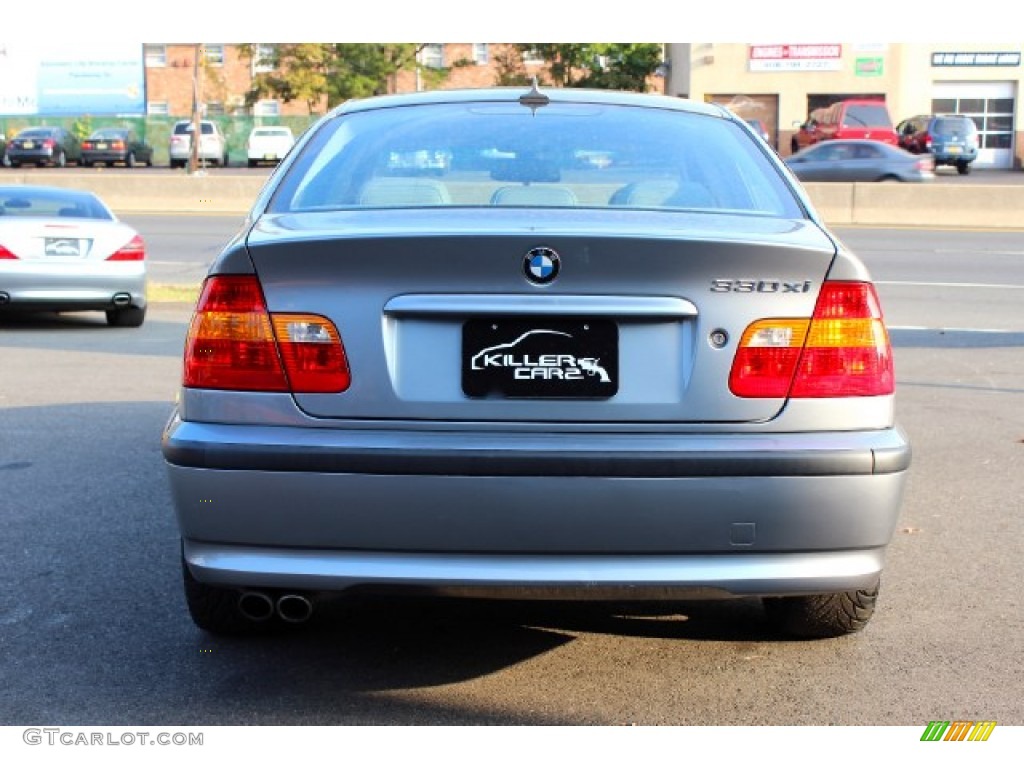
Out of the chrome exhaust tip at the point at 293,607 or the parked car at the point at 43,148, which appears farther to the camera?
Answer: the parked car at the point at 43,148

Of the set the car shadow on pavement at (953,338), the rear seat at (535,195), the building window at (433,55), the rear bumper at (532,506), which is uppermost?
the building window at (433,55)

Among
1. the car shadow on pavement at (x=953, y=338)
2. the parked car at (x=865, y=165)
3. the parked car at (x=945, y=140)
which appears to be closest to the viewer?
the car shadow on pavement at (x=953, y=338)

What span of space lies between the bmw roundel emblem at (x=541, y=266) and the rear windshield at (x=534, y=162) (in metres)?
0.58

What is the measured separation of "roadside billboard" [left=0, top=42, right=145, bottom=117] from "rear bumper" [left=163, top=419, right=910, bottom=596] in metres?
70.0

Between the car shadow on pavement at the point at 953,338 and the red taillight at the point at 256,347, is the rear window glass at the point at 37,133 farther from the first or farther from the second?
the red taillight at the point at 256,347

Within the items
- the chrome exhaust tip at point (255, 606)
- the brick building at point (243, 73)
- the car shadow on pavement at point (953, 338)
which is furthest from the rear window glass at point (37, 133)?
the chrome exhaust tip at point (255, 606)

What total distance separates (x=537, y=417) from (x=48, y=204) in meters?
10.8

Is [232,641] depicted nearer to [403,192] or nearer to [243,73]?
[403,192]

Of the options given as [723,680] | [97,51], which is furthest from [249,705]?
[97,51]

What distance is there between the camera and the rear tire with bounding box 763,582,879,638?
14.3ft

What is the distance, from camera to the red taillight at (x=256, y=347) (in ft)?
11.9

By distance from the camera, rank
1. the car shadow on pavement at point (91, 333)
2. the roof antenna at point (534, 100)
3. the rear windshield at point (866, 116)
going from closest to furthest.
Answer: the roof antenna at point (534, 100) < the car shadow on pavement at point (91, 333) < the rear windshield at point (866, 116)
